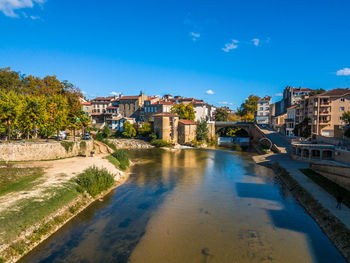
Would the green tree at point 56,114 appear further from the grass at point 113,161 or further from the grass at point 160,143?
the grass at point 160,143

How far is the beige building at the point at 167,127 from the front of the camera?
70250mm

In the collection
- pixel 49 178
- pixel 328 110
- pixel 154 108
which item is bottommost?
pixel 49 178

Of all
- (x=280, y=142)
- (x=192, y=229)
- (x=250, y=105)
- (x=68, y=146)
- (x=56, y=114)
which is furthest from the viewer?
(x=250, y=105)

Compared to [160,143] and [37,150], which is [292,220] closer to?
[37,150]

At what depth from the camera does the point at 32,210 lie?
56.2ft

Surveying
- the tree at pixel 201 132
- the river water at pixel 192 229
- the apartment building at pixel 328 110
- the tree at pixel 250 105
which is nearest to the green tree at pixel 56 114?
the river water at pixel 192 229

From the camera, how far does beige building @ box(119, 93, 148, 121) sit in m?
91.8

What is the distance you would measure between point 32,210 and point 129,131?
60.1 metres

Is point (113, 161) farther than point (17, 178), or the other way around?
point (113, 161)

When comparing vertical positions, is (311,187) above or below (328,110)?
below

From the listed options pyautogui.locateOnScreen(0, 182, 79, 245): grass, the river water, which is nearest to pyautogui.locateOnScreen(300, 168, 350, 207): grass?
the river water

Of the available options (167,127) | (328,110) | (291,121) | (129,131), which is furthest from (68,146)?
(291,121)

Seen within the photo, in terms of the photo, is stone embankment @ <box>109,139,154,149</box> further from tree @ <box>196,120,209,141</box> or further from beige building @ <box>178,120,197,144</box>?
tree @ <box>196,120,209,141</box>

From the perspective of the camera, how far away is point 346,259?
A: 557 inches
